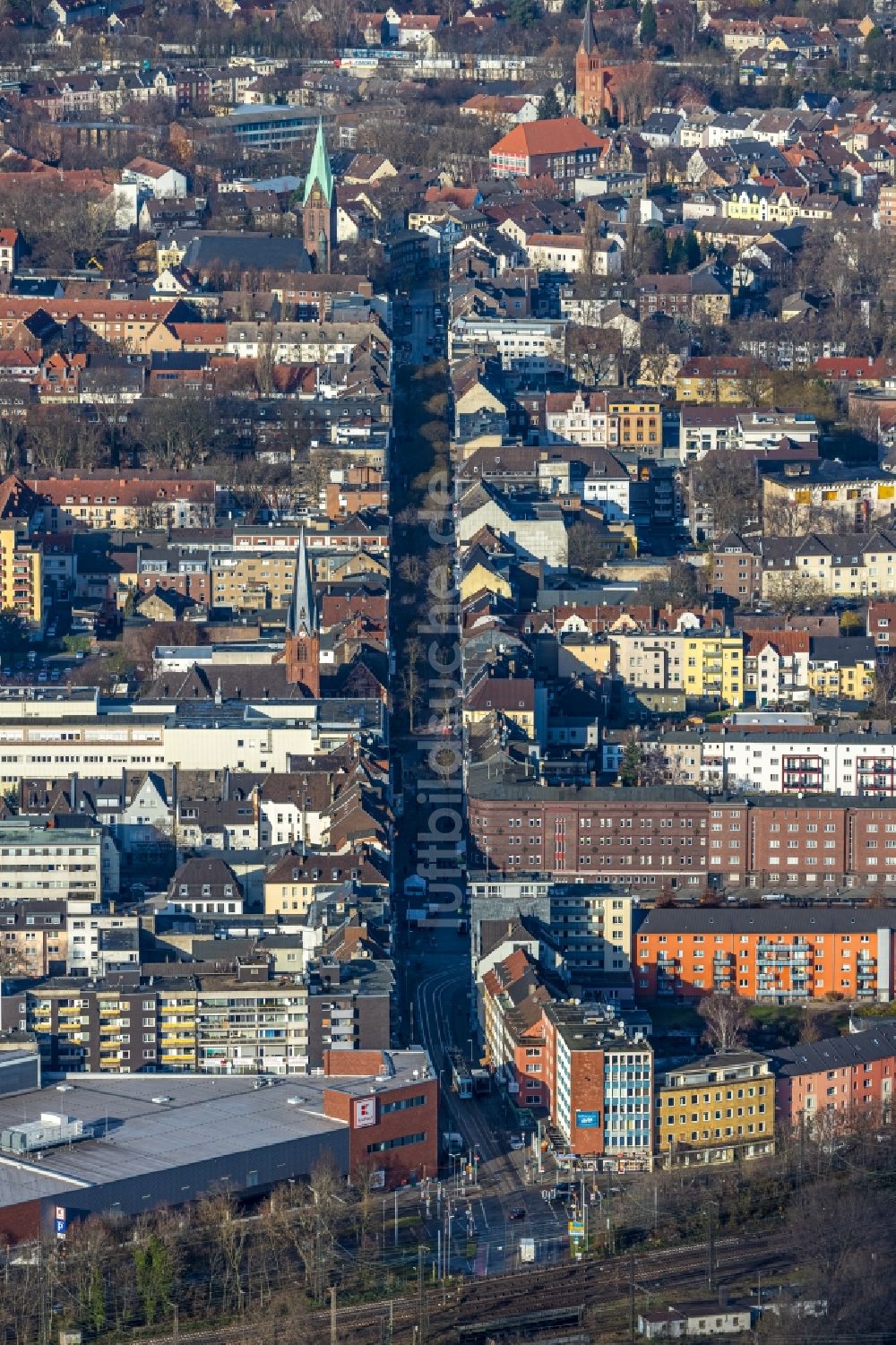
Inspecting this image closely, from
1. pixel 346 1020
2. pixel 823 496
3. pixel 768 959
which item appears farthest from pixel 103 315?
pixel 346 1020

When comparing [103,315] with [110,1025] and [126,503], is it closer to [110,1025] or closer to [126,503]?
[126,503]

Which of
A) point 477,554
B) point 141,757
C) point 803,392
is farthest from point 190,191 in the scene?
point 141,757

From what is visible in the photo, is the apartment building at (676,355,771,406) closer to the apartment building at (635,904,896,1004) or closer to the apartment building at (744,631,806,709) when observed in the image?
the apartment building at (744,631,806,709)

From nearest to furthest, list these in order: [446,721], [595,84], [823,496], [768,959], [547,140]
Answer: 1. [768,959]
2. [446,721]
3. [823,496]
4. [547,140]
5. [595,84]

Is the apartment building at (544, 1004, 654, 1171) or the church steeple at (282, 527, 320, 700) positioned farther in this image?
the church steeple at (282, 527, 320, 700)

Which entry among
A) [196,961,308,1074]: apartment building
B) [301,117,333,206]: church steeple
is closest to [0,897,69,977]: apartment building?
[196,961,308,1074]: apartment building

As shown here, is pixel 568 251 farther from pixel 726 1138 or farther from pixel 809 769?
pixel 726 1138
